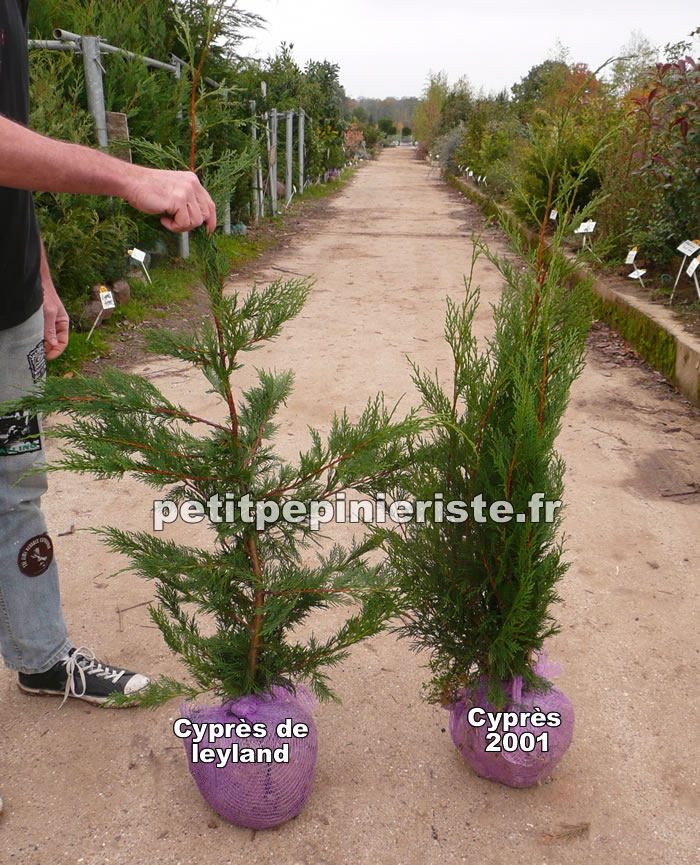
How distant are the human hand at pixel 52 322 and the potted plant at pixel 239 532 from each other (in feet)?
2.09

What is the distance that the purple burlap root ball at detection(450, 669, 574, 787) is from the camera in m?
1.96

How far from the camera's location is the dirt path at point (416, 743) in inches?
74.6

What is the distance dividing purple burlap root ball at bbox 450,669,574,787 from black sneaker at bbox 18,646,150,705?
1.05 metres

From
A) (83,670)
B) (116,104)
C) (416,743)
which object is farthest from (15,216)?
(116,104)

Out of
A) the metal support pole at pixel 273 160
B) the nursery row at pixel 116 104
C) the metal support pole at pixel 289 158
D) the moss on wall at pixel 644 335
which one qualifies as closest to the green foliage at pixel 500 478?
the nursery row at pixel 116 104

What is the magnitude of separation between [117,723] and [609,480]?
281 cm

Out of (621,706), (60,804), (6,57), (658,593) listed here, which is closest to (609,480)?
(658,593)

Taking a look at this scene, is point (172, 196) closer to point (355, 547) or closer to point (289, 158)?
point (355, 547)

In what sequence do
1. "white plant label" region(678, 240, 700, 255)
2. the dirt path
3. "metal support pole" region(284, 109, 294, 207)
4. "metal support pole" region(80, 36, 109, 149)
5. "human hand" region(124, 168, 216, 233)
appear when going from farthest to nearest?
"metal support pole" region(284, 109, 294, 207) → "metal support pole" region(80, 36, 109, 149) → "white plant label" region(678, 240, 700, 255) → the dirt path → "human hand" region(124, 168, 216, 233)

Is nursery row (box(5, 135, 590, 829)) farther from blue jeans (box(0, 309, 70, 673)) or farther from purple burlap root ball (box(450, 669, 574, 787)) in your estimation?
blue jeans (box(0, 309, 70, 673))

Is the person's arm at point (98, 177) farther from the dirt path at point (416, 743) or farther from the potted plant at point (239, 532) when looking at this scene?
the dirt path at point (416, 743)

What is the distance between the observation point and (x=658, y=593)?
3.01 metres

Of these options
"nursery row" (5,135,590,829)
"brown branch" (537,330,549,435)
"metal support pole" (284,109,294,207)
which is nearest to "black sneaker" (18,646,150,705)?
"nursery row" (5,135,590,829)

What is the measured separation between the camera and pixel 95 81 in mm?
6340
